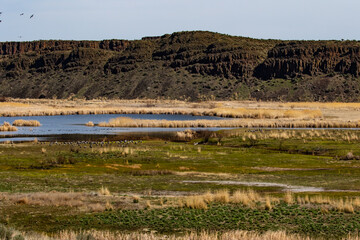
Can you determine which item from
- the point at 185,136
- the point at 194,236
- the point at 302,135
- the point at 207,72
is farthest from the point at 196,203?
the point at 207,72

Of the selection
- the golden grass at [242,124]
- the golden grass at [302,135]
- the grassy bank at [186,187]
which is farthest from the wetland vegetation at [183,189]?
the golden grass at [242,124]

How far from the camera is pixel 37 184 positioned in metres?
29.3

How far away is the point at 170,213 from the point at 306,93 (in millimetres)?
123714

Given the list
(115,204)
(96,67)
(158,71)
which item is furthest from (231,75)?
(115,204)

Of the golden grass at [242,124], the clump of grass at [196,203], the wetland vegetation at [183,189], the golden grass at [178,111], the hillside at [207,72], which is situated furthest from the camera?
the hillside at [207,72]

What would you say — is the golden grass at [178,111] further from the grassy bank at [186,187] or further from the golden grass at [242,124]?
the grassy bank at [186,187]

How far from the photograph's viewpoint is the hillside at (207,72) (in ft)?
482

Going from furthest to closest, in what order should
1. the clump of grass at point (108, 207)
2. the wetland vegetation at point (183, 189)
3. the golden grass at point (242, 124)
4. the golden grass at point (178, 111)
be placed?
the golden grass at point (178, 111) < the golden grass at point (242, 124) < the clump of grass at point (108, 207) < the wetland vegetation at point (183, 189)

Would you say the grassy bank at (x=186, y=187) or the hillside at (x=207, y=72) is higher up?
the hillside at (x=207, y=72)

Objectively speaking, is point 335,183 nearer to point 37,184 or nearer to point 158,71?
Answer: point 37,184

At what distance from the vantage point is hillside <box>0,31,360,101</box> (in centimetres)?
14688

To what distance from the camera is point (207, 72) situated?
167125 millimetres

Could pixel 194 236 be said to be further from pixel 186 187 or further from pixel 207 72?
pixel 207 72

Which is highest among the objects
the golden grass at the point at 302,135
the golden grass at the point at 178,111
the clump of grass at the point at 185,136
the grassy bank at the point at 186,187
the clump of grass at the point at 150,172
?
the golden grass at the point at 178,111
